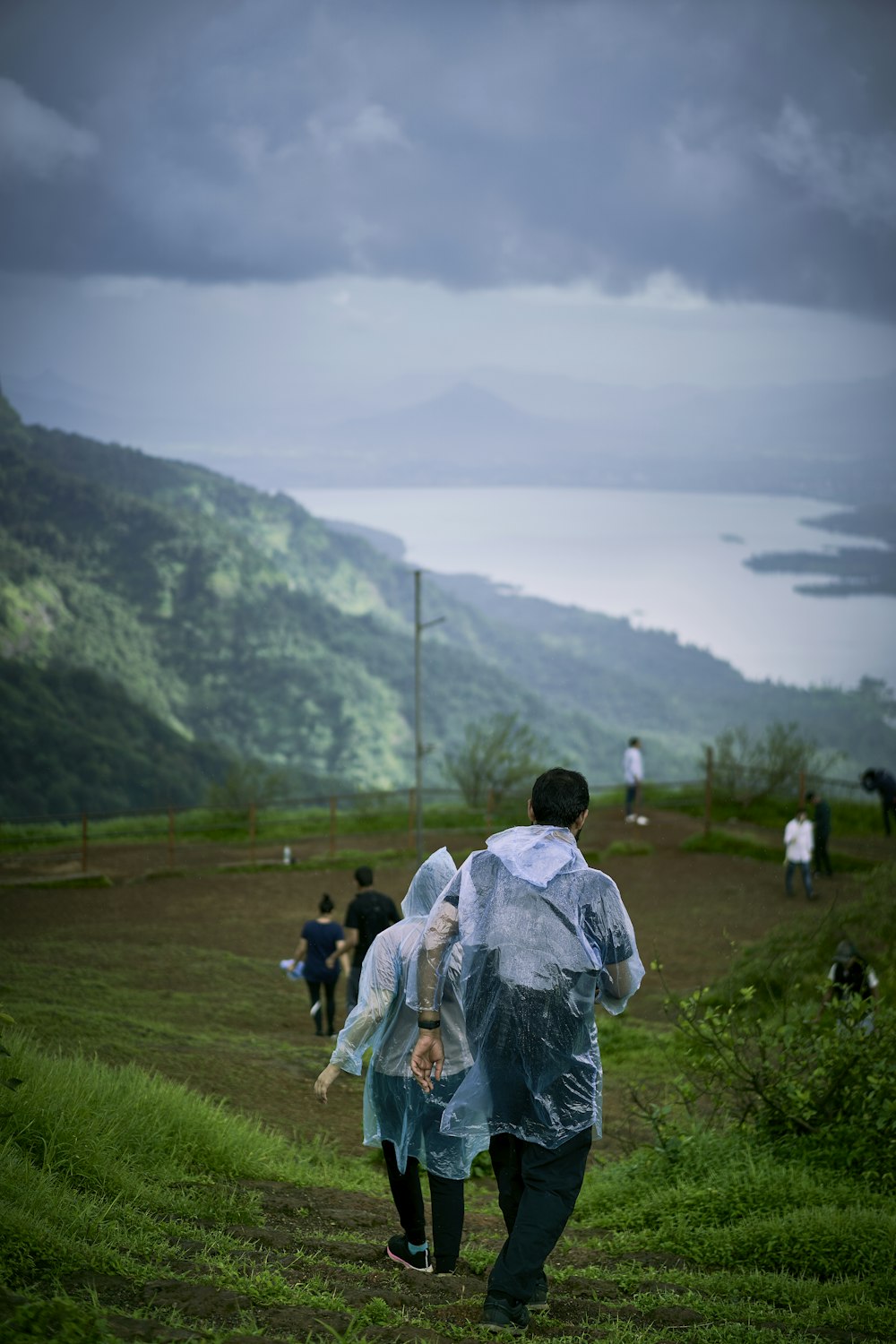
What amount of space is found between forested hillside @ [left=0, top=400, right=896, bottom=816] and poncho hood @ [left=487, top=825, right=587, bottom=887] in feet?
204

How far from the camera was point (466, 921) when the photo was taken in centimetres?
381

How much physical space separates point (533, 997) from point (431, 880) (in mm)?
616

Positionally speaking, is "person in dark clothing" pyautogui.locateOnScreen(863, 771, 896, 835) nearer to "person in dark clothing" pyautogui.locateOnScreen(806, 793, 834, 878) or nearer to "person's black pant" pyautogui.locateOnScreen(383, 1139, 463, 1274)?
"person in dark clothing" pyautogui.locateOnScreen(806, 793, 834, 878)

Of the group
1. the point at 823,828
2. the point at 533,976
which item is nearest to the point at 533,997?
the point at 533,976

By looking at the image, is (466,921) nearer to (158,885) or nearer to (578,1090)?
(578,1090)

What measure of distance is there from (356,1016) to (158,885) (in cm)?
1472

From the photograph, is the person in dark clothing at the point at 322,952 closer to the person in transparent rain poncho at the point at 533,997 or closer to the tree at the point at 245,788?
the person in transparent rain poncho at the point at 533,997

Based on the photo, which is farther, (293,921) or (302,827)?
(302,827)

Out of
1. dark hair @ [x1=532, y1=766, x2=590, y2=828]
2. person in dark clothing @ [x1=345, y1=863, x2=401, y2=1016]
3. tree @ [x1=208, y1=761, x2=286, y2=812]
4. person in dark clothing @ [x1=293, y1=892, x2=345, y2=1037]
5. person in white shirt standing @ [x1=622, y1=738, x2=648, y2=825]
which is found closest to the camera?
dark hair @ [x1=532, y1=766, x2=590, y2=828]

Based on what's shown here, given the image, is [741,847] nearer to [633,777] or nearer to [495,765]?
[633,777]

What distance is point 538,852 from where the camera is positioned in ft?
12.4

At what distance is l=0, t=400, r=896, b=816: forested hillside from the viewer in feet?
239

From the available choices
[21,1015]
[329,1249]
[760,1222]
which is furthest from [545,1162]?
[21,1015]

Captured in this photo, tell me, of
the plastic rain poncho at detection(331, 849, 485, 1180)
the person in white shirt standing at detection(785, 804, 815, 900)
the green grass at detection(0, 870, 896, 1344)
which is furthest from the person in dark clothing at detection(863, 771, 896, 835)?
the plastic rain poncho at detection(331, 849, 485, 1180)
